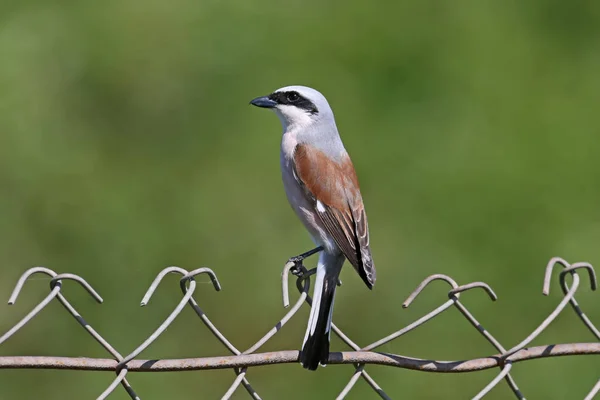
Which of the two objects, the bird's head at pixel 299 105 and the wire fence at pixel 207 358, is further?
the bird's head at pixel 299 105

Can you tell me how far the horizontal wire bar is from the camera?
1882 mm

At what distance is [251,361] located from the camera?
2119 mm

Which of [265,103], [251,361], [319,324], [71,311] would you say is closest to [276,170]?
[265,103]

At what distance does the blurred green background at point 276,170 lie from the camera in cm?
411

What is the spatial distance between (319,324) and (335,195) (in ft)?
2.68

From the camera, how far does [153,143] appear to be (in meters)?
5.02

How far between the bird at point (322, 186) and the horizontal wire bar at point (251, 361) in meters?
0.47

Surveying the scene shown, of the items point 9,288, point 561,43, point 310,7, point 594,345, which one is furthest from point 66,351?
point 561,43

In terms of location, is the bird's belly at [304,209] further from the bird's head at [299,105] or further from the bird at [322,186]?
the bird's head at [299,105]

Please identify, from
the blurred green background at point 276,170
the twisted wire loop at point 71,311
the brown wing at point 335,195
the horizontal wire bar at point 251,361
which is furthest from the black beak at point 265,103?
the twisted wire loop at point 71,311

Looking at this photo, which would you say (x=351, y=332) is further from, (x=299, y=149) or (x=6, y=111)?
(x=6, y=111)

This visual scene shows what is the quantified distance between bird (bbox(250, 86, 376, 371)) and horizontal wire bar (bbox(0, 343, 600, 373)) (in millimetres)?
471

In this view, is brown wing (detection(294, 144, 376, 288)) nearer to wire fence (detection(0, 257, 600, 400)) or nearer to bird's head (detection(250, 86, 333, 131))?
bird's head (detection(250, 86, 333, 131))

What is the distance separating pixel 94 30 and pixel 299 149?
2.64m
